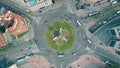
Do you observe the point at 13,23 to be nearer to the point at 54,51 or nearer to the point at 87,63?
the point at 54,51

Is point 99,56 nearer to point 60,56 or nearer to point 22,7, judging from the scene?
point 60,56

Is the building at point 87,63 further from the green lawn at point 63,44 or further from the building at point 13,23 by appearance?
the building at point 13,23

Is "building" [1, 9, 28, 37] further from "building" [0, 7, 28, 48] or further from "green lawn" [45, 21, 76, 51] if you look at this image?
"green lawn" [45, 21, 76, 51]

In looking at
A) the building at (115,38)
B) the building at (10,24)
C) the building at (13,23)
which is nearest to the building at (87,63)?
the building at (115,38)

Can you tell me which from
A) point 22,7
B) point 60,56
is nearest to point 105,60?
point 60,56

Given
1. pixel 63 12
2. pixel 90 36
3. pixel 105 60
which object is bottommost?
pixel 105 60

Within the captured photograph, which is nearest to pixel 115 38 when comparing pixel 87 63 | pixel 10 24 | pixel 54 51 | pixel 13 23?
pixel 87 63
